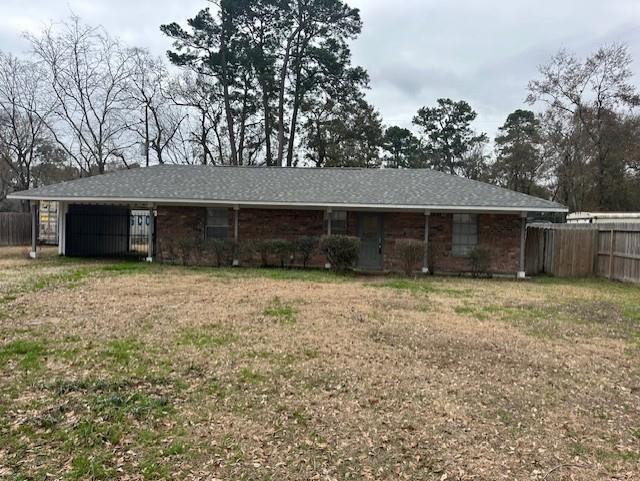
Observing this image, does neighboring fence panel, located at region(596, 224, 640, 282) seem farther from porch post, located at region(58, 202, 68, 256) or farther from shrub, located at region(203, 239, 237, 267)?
porch post, located at region(58, 202, 68, 256)

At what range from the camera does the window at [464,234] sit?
52.3 ft

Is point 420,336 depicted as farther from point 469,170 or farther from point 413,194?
point 469,170

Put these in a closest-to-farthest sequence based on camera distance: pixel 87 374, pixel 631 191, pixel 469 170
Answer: pixel 87 374, pixel 631 191, pixel 469 170

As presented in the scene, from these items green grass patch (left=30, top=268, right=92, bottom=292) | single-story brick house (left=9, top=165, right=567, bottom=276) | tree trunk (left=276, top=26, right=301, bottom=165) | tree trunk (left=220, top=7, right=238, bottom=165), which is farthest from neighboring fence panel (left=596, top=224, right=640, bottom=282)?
tree trunk (left=220, top=7, right=238, bottom=165)

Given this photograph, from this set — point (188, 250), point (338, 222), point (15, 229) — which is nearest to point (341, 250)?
point (338, 222)

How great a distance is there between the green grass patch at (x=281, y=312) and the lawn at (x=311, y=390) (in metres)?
0.05

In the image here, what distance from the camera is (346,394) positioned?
15.3ft

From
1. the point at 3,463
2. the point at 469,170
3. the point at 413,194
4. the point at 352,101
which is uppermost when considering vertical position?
the point at 352,101

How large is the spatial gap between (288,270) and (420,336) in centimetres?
844

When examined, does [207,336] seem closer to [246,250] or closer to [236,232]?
Answer: [246,250]

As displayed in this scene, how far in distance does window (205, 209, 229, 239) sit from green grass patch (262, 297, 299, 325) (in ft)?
26.2

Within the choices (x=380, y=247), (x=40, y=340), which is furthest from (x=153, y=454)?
(x=380, y=247)

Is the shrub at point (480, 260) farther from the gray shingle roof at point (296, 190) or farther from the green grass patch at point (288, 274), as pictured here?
the green grass patch at point (288, 274)

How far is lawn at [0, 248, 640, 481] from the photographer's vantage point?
3418 millimetres
